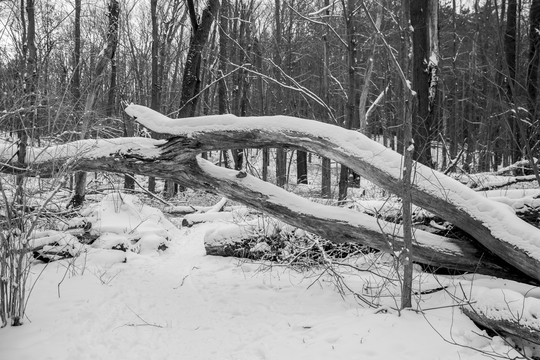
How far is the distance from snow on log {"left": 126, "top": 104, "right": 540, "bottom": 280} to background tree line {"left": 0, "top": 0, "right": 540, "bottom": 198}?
24.6 inches

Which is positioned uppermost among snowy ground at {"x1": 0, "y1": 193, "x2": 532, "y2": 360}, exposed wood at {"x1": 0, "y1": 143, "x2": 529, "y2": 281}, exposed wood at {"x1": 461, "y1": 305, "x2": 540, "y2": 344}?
exposed wood at {"x1": 0, "y1": 143, "x2": 529, "y2": 281}


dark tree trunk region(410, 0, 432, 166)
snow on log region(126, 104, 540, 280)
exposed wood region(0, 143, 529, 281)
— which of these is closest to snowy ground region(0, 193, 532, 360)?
exposed wood region(0, 143, 529, 281)

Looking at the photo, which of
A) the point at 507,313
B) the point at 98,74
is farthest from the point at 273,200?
the point at 98,74

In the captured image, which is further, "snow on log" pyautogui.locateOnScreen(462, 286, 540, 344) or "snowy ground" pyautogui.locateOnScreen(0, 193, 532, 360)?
"snowy ground" pyautogui.locateOnScreen(0, 193, 532, 360)

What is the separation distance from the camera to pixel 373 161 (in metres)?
4.01

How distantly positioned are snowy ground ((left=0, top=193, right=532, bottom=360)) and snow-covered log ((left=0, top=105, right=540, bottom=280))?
0.51 m

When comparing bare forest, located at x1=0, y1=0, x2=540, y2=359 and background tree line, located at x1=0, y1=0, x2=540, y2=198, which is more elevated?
background tree line, located at x1=0, y1=0, x2=540, y2=198

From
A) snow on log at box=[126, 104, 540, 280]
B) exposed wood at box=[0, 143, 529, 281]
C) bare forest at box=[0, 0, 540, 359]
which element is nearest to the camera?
bare forest at box=[0, 0, 540, 359]

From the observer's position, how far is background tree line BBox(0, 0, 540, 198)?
418 cm

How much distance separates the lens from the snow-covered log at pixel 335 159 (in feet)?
12.2

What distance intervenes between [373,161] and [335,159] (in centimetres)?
47

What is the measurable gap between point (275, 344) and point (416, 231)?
198 centimetres

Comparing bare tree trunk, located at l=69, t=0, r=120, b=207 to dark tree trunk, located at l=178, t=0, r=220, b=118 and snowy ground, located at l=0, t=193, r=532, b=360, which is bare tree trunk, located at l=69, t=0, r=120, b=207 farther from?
snowy ground, located at l=0, t=193, r=532, b=360

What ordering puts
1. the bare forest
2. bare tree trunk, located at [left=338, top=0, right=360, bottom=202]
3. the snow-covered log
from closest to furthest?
the bare forest < the snow-covered log < bare tree trunk, located at [left=338, top=0, right=360, bottom=202]
